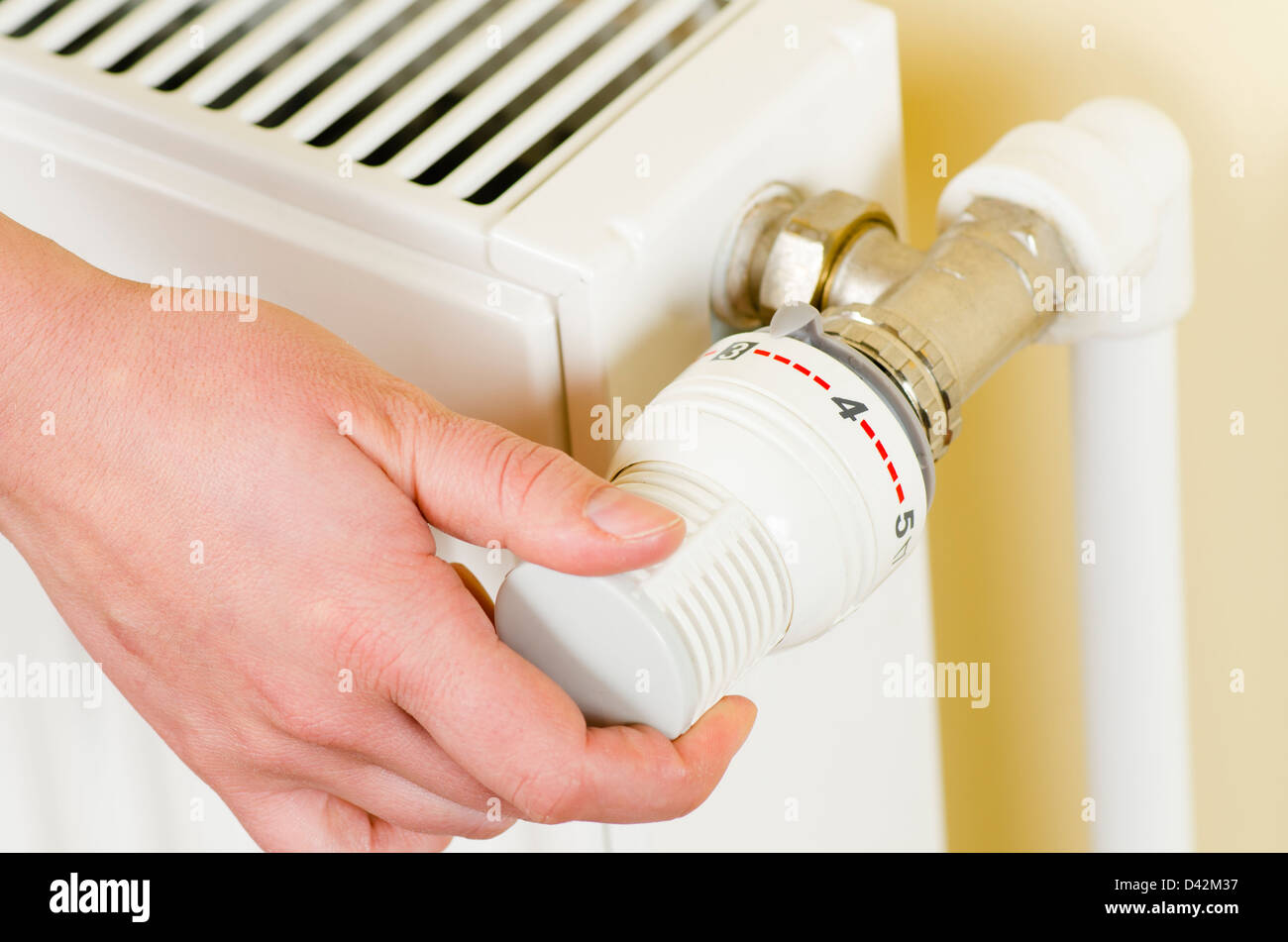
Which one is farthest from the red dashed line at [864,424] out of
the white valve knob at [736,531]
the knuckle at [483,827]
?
the knuckle at [483,827]

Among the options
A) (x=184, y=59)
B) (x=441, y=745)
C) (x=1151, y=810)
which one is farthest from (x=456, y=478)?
(x=1151, y=810)

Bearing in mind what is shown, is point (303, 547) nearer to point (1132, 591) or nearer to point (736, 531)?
point (736, 531)

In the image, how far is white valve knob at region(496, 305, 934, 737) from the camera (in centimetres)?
30

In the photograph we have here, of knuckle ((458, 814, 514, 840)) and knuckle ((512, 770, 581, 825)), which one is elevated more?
knuckle ((512, 770, 581, 825))

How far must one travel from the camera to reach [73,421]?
0.35 metres

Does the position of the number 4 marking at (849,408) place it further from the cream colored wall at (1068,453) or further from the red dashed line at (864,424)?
the cream colored wall at (1068,453)

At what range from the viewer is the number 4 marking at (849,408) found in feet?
1.06

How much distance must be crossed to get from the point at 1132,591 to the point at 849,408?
18cm

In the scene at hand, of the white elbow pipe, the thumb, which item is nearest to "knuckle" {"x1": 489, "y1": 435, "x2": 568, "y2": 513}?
the thumb

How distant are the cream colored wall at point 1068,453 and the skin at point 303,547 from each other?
8.7 inches

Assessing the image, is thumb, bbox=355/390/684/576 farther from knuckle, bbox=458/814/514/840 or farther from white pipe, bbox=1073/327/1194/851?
white pipe, bbox=1073/327/1194/851

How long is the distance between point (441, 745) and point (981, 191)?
0.19m

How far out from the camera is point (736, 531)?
0.31 meters

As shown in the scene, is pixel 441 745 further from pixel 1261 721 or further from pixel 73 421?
pixel 1261 721
